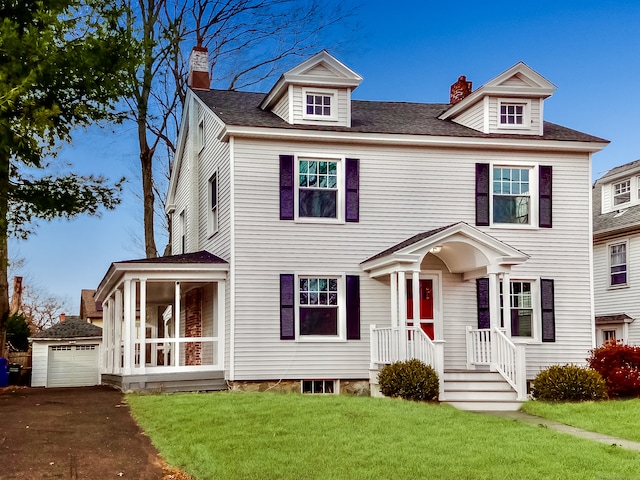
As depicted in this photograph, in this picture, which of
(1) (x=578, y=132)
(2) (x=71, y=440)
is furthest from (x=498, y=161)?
(2) (x=71, y=440)

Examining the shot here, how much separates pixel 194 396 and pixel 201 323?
6105mm

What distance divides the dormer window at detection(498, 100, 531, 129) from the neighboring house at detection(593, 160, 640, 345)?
746 cm

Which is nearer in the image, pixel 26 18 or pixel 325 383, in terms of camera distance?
pixel 26 18

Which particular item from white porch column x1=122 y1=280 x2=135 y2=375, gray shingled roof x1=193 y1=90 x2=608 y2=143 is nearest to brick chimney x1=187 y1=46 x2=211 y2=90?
gray shingled roof x1=193 y1=90 x2=608 y2=143

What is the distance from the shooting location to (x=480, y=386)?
17125 millimetres

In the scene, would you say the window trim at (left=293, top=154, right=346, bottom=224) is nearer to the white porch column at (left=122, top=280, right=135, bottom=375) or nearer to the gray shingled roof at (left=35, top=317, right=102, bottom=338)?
the white porch column at (left=122, top=280, right=135, bottom=375)

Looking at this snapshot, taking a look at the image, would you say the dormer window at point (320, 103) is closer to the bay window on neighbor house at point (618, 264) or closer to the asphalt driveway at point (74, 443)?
the asphalt driveway at point (74, 443)

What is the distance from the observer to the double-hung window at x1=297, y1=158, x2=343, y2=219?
18.8 m

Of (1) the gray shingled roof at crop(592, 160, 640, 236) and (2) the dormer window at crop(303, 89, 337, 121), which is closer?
(2) the dormer window at crop(303, 89, 337, 121)

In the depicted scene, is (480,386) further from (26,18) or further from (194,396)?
(26,18)

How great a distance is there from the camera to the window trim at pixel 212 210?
2008 cm

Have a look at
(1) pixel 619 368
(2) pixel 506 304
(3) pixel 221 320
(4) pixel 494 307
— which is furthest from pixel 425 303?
(3) pixel 221 320

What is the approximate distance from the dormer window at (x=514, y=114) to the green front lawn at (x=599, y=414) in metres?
7.14

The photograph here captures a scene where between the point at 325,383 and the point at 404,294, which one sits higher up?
the point at 404,294
